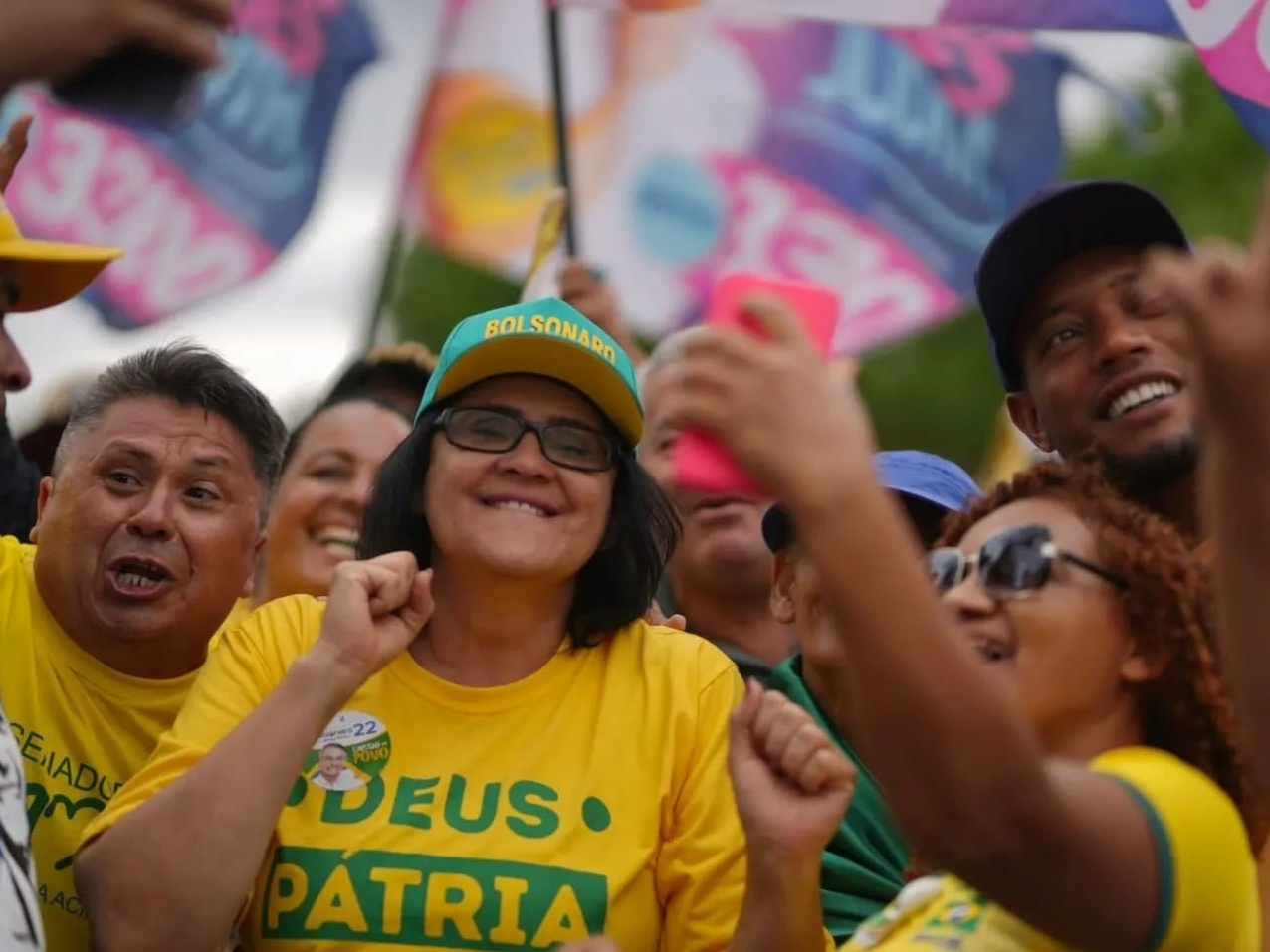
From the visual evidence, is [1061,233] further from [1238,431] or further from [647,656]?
[1238,431]

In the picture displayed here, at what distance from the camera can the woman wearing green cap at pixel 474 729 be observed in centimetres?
288

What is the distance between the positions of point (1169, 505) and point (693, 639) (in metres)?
0.81

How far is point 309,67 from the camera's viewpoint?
7.55m

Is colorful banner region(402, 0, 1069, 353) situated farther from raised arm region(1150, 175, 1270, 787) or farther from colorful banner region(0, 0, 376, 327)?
raised arm region(1150, 175, 1270, 787)

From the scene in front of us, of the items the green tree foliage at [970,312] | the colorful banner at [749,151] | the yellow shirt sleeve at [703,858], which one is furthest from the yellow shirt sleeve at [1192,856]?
the green tree foliage at [970,312]

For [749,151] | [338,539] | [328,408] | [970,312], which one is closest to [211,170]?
[749,151]

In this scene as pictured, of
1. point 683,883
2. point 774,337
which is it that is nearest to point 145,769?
point 683,883

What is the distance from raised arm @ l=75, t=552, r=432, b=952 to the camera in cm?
282

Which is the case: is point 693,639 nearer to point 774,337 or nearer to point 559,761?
point 559,761

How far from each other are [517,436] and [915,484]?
79 centimetres

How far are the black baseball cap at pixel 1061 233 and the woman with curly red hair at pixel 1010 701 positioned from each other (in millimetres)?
856

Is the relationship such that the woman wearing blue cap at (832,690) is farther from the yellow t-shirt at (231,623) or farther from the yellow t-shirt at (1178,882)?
the yellow t-shirt at (231,623)

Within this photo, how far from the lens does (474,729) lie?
313 centimetres

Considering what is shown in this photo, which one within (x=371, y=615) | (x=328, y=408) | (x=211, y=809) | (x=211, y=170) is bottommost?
(x=211, y=809)
